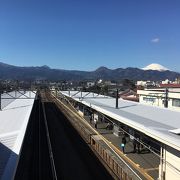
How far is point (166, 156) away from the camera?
54.5 ft

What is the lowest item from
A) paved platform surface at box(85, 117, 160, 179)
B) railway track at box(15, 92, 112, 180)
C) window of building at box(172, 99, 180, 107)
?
railway track at box(15, 92, 112, 180)

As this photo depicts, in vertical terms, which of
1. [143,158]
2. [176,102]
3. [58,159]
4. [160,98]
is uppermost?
[160,98]

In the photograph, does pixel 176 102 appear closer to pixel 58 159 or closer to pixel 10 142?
pixel 58 159

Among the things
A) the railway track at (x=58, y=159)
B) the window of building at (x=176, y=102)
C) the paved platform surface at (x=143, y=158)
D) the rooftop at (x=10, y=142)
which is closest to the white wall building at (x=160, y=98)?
the window of building at (x=176, y=102)

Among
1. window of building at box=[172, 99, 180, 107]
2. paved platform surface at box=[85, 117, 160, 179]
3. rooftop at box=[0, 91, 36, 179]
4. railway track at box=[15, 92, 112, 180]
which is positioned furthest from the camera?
window of building at box=[172, 99, 180, 107]

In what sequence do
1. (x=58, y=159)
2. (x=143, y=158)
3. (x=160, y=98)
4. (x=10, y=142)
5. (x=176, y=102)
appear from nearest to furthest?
(x=10, y=142)
(x=143, y=158)
(x=58, y=159)
(x=176, y=102)
(x=160, y=98)

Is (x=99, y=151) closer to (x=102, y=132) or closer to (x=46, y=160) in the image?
(x=46, y=160)

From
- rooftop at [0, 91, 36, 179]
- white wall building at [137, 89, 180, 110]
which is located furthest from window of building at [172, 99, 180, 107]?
rooftop at [0, 91, 36, 179]

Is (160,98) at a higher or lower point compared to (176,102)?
higher

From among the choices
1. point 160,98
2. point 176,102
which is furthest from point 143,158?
point 160,98

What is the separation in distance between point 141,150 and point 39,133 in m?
12.6

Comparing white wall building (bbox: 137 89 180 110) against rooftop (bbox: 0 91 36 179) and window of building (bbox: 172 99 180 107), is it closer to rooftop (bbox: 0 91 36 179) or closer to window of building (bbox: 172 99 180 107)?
window of building (bbox: 172 99 180 107)

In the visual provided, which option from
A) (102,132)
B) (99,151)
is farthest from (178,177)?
(102,132)

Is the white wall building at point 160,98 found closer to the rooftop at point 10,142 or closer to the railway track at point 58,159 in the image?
the railway track at point 58,159
